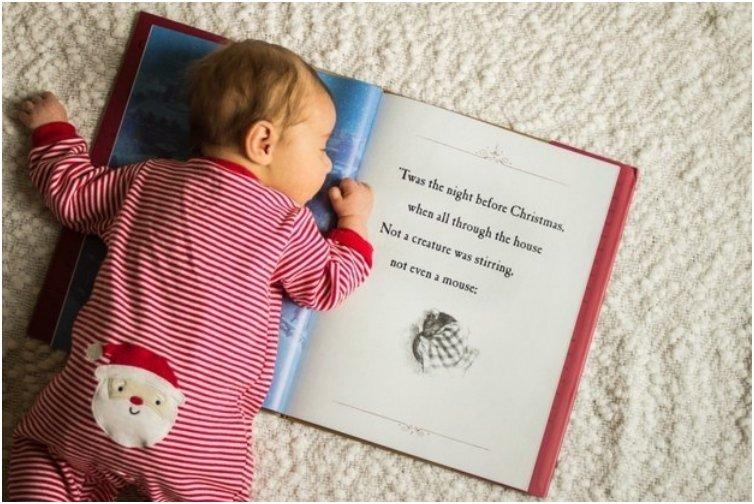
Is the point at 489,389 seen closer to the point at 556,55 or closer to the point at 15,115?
the point at 556,55

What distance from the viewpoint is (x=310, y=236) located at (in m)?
0.56

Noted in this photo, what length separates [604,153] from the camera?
25.3 inches

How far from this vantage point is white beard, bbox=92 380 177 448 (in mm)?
510

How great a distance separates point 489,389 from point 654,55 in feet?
1.24

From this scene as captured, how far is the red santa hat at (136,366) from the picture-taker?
51 centimetres

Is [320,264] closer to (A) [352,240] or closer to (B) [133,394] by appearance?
(A) [352,240]

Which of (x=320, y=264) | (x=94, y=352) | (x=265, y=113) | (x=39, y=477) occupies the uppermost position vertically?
(x=265, y=113)

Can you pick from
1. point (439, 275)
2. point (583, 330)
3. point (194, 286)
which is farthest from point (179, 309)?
point (583, 330)

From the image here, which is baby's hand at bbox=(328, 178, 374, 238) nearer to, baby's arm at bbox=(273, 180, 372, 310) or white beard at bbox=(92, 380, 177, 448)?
baby's arm at bbox=(273, 180, 372, 310)

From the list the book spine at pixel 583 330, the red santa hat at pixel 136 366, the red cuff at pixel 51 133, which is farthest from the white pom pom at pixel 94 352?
the book spine at pixel 583 330

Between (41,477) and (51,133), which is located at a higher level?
(51,133)

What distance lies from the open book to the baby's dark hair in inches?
2.5

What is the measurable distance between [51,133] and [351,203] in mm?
283

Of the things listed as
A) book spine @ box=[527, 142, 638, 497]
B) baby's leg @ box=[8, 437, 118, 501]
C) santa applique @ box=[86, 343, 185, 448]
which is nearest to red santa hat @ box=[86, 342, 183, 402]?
santa applique @ box=[86, 343, 185, 448]
